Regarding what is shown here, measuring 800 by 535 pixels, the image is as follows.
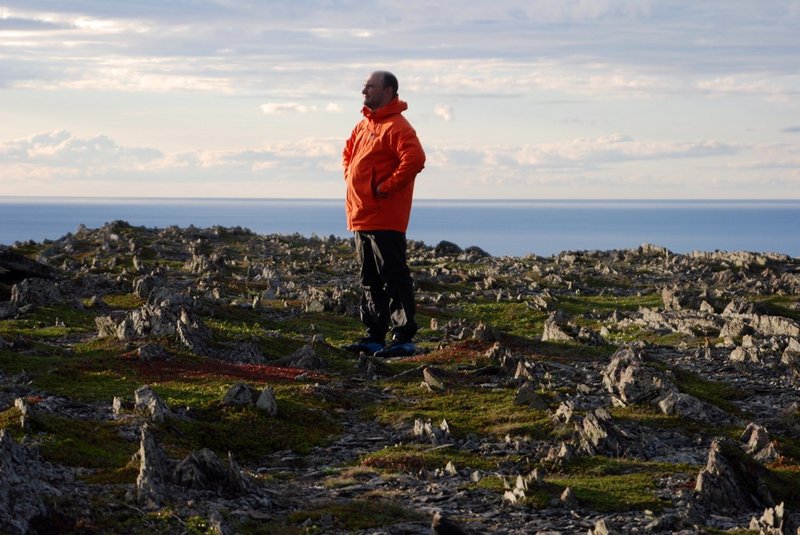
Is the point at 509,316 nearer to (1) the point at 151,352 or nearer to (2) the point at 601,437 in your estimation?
(1) the point at 151,352

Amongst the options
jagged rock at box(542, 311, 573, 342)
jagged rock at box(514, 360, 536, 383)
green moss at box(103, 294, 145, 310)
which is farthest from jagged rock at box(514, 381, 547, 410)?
green moss at box(103, 294, 145, 310)

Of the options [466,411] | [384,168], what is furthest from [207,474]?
[384,168]

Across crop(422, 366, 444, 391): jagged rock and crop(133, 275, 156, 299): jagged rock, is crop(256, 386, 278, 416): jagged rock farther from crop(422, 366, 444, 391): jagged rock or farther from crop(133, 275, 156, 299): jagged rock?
crop(133, 275, 156, 299): jagged rock

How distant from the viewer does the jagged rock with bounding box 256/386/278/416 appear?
1530cm

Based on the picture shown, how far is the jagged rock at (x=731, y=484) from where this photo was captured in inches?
458

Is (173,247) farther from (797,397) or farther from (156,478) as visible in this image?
(156,478)

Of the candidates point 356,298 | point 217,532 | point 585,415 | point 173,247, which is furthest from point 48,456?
point 173,247

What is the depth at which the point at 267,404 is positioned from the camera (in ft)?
50.3

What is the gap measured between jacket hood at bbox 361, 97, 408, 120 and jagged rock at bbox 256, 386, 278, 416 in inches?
266

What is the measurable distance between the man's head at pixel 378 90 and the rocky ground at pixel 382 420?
16.6ft

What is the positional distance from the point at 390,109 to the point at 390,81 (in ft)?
1.78

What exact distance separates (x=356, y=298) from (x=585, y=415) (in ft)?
61.1

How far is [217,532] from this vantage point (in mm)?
9922

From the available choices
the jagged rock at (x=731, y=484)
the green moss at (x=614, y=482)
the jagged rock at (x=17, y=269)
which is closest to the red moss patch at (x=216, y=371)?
the green moss at (x=614, y=482)
